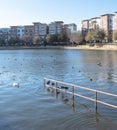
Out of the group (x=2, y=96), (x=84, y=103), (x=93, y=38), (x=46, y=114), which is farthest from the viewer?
(x=93, y=38)

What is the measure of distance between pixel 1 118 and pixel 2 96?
7830mm

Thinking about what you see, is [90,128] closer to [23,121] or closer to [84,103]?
[23,121]

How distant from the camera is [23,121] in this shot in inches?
769

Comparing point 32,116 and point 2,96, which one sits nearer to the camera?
point 32,116

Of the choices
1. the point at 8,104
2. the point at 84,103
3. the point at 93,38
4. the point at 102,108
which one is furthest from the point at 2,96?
the point at 93,38

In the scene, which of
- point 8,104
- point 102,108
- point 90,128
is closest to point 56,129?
point 90,128

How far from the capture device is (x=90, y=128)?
708 inches

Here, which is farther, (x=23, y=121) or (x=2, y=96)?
(x=2, y=96)

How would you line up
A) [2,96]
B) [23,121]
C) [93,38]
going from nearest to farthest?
1. [23,121]
2. [2,96]
3. [93,38]

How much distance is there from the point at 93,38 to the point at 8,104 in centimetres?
16146

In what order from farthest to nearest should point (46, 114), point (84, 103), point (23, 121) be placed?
point (84, 103) → point (46, 114) → point (23, 121)

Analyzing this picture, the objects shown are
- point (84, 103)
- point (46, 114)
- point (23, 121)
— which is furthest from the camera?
point (84, 103)

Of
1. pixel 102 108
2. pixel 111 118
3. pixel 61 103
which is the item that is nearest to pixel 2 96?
pixel 61 103

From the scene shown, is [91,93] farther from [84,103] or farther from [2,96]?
[2,96]
